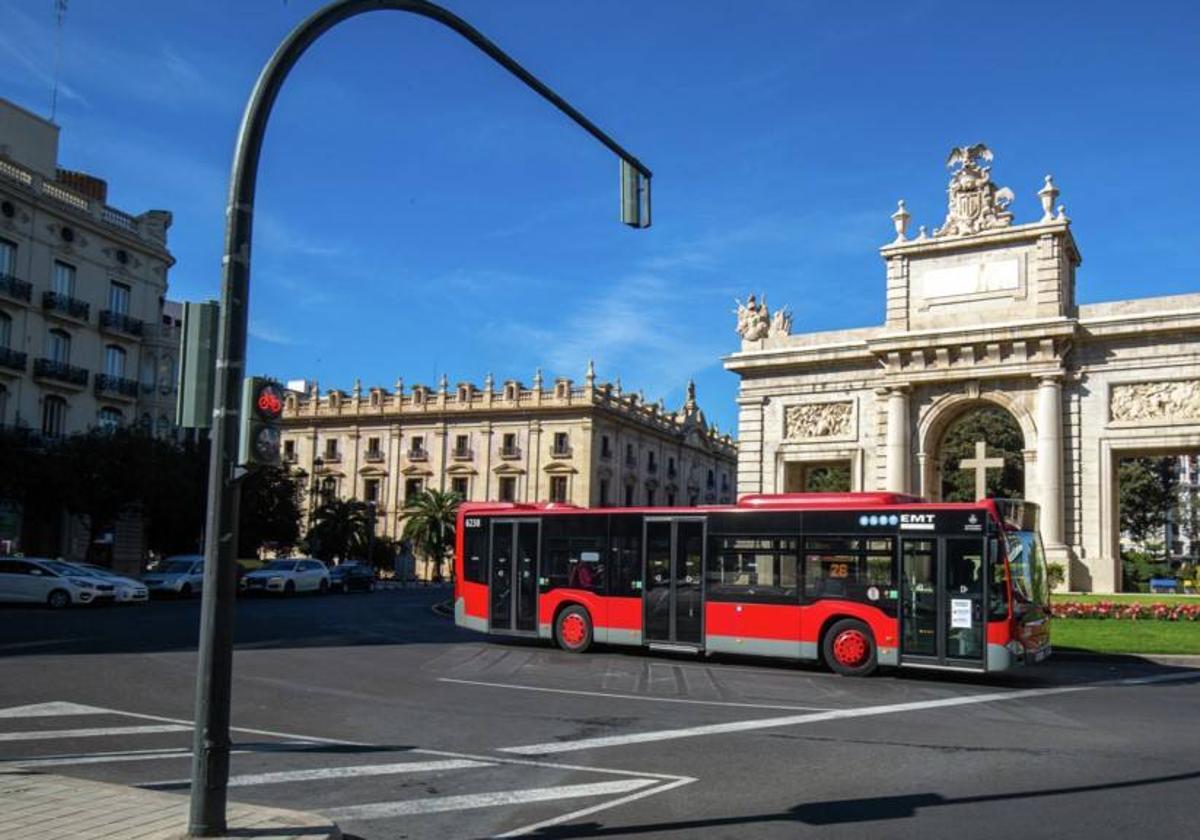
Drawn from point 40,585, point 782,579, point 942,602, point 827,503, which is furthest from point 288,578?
point 942,602

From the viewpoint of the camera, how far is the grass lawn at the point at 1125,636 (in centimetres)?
1994

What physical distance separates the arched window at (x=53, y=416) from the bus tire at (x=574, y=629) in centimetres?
3234

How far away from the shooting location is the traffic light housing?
20.5 feet

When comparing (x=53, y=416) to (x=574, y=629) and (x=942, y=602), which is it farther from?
(x=942, y=602)

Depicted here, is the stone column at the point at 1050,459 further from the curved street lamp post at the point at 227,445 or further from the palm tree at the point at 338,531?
the palm tree at the point at 338,531

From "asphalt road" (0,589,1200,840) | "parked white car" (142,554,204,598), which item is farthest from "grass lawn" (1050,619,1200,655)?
"parked white car" (142,554,204,598)

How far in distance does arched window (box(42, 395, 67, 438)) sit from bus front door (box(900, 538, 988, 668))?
38.9 m

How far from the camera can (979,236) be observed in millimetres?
34031

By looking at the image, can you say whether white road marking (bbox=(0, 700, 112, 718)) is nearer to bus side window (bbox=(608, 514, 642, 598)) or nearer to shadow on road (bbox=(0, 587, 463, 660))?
shadow on road (bbox=(0, 587, 463, 660))

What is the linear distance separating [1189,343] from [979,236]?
693cm

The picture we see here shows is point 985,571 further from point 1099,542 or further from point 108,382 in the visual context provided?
point 108,382

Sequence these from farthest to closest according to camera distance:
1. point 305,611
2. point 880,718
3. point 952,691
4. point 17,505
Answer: point 17,505 < point 305,611 < point 952,691 < point 880,718

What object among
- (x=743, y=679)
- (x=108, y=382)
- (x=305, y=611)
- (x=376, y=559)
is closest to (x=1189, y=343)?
(x=743, y=679)

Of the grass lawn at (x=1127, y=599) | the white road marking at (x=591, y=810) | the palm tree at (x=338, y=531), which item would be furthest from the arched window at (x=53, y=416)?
the white road marking at (x=591, y=810)
